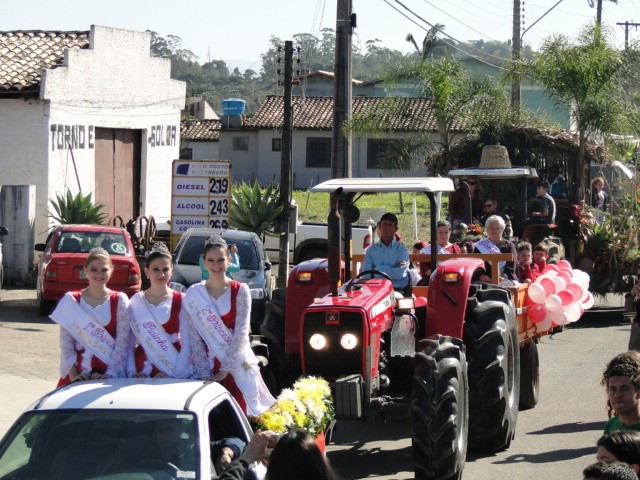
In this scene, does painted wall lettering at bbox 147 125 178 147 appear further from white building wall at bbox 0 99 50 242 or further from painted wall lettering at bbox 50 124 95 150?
white building wall at bbox 0 99 50 242

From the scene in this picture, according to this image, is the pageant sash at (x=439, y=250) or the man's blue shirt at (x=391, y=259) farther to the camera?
the pageant sash at (x=439, y=250)

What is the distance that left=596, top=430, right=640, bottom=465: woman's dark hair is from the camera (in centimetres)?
455

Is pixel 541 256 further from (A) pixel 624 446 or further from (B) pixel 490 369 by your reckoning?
(A) pixel 624 446

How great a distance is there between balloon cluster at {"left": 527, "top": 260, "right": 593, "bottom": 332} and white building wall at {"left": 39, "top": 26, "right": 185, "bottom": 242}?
14.5 m

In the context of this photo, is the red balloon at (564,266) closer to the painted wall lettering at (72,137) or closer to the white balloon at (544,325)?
the white balloon at (544,325)

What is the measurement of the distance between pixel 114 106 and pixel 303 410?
2112 centimetres

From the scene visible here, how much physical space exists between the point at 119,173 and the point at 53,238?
354 inches

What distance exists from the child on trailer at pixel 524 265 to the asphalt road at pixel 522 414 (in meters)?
1.27

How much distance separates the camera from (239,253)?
19.4 meters

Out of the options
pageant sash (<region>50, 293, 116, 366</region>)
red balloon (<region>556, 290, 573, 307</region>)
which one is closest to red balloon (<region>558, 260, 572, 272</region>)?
red balloon (<region>556, 290, 573, 307</region>)

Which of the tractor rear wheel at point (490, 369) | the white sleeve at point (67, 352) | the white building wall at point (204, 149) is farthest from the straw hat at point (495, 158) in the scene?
the white building wall at point (204, 149)

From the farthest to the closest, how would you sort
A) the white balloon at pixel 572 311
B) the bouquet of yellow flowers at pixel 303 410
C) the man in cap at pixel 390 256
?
the white balloon at pixel 572 311 → the man in cap at pixel 390 256 → the bouquet of yellow flowers at pixel 303 410

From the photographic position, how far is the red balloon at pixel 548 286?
1276 centimetres

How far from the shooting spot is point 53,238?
63.0 ft
